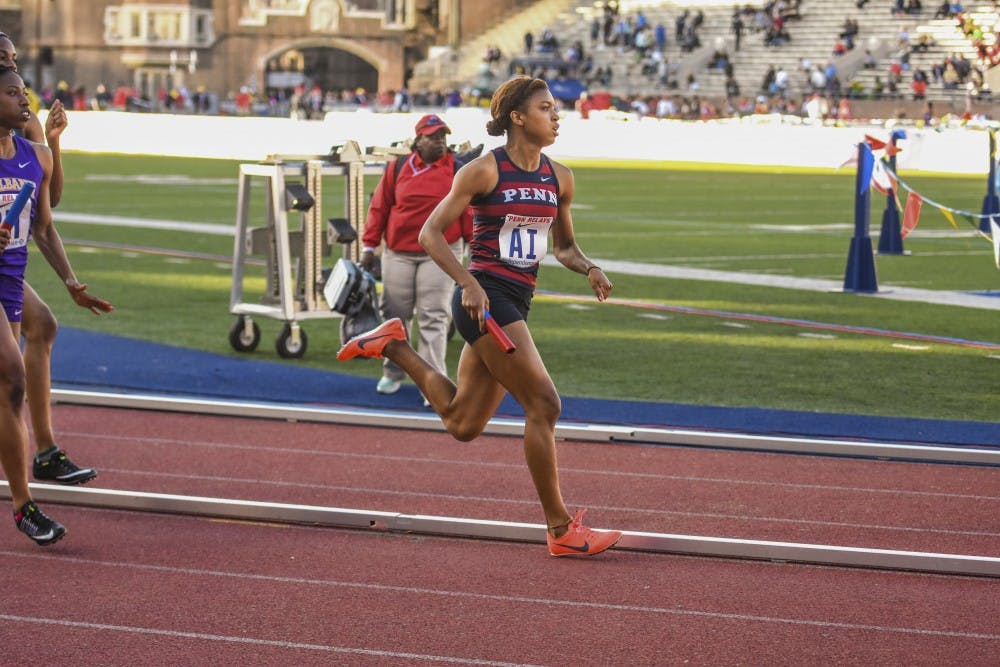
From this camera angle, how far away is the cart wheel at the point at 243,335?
42.2 ft

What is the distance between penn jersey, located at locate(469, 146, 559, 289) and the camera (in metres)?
6.95

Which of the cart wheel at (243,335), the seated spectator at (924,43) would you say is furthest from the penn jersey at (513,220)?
the seated spectator at (924,43)

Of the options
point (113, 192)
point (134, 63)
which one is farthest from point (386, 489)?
point (134, 63)

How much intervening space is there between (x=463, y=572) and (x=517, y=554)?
370mm

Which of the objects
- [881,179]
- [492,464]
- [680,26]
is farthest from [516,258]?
[680,26]

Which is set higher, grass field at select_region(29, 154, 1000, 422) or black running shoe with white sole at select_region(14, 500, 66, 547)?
black running shoe with white sole at select_region(14, 500, 66, 547)

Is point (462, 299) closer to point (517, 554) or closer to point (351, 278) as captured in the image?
point (517, 554)

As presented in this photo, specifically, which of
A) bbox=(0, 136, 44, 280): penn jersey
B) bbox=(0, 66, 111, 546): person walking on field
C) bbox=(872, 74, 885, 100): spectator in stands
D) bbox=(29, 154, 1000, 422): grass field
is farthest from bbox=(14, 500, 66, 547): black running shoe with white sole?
bbox=(872, 74, 885, 100): spectator in stands

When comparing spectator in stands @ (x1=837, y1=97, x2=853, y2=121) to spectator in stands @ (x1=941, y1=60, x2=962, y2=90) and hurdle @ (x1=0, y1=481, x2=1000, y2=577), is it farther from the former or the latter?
hurdle @ (x1=0, y1=481, x2=1000, y2=577)

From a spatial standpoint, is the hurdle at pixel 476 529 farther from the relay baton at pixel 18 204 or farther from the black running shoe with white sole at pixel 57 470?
the relay baton at pixel 18 204

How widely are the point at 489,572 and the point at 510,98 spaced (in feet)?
5.99

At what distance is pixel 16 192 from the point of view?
24.0 feet

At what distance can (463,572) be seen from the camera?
6.78 metres

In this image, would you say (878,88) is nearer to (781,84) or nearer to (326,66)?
(781,84)
